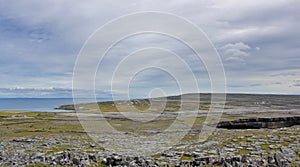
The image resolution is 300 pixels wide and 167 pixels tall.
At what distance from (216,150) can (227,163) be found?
9.15m

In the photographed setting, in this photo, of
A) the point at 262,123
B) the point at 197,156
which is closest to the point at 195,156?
the point at 197,156

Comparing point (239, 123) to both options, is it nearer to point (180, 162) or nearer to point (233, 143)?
point (233, 143)

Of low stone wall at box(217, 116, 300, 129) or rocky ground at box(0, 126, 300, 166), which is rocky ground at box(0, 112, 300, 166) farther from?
low stone wall at box(217, 116, 300, 129)

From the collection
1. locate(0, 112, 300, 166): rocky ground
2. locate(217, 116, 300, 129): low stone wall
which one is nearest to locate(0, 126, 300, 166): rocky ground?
locate(0, 112, 300, 166): rocky ground

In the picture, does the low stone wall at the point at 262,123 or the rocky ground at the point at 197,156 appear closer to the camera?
the rocky ground at the point at 197,156

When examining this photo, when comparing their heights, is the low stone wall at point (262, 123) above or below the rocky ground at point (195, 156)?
above

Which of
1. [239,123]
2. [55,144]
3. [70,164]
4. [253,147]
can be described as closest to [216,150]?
[253,147]

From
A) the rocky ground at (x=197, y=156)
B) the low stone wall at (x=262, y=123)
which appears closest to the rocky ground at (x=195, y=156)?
the rocky ground at (x=197, y=156)

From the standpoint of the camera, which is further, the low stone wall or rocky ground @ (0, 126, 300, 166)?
the low stone wall

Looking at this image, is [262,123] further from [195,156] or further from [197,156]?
[197,156]

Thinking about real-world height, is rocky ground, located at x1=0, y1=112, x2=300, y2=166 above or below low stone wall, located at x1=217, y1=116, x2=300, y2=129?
below

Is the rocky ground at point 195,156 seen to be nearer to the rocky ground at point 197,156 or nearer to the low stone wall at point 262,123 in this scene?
the rocky ground at point 197,156

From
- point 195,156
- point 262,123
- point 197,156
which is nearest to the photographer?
point 197,156

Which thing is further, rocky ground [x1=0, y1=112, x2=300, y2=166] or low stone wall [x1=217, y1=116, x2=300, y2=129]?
low stone wall [x1=217, y1=116, x2=300, y2=129]
